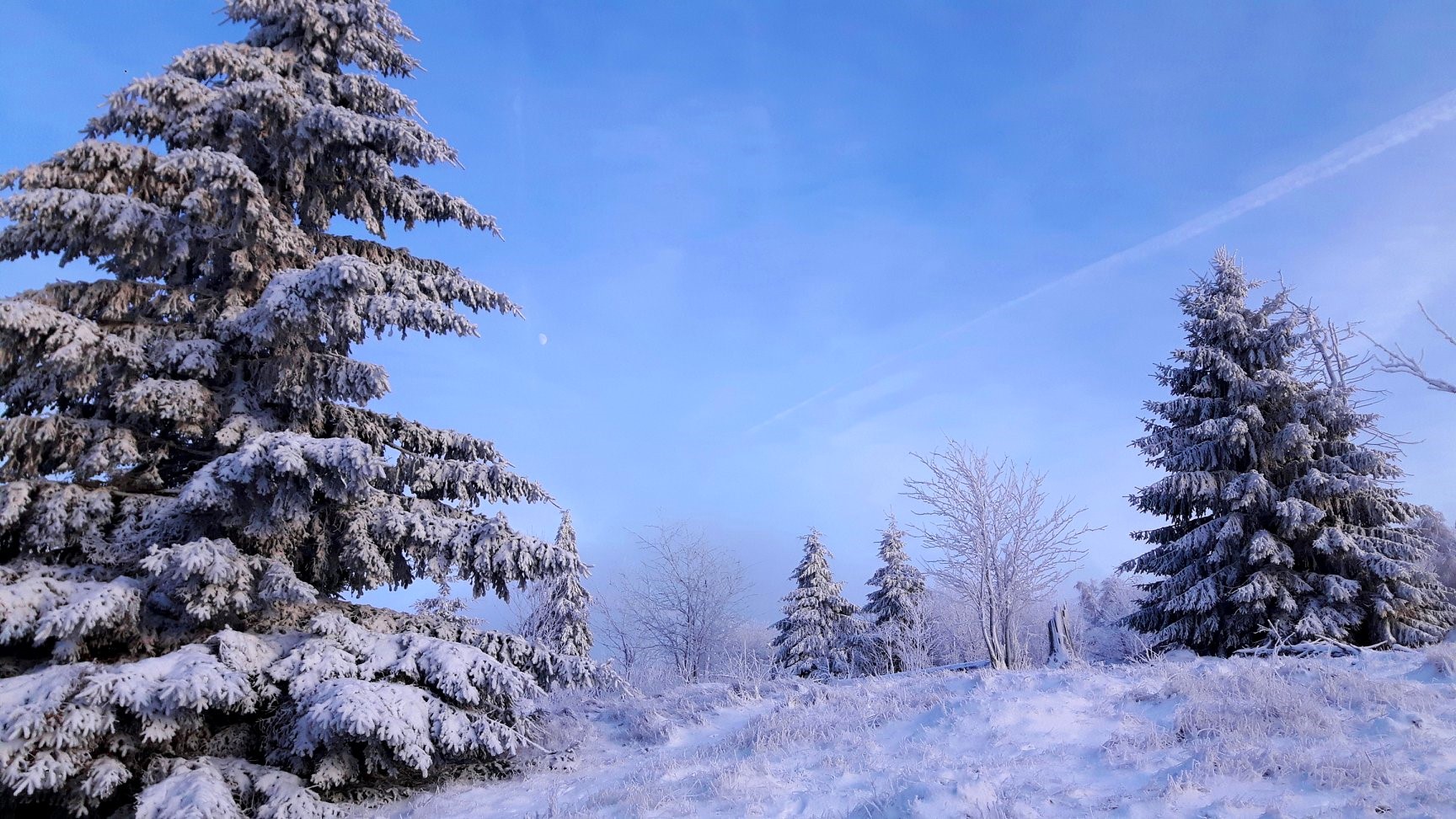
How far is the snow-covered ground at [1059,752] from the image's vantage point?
187 inches

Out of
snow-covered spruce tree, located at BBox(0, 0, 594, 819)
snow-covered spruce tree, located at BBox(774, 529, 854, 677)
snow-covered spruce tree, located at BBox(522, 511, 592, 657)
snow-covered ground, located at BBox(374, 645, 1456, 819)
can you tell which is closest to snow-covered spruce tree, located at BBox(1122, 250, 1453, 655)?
snow-covered ground, located at BBox(374, 645, 1456, 819)

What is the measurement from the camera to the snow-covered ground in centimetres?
475

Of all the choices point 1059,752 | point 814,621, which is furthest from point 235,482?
point 814,621

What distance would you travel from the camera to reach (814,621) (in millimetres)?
28406

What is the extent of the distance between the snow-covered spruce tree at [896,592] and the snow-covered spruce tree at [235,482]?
21.6m

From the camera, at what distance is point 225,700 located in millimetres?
6500

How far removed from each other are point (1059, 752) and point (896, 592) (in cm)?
2320

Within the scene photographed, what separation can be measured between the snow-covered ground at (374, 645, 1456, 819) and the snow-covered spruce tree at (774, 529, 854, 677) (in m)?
17.9

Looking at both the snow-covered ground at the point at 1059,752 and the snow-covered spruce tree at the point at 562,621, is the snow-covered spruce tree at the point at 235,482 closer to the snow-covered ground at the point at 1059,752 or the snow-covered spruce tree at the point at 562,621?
the snow-covered ground at the point at 1059,752

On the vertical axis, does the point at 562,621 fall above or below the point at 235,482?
below

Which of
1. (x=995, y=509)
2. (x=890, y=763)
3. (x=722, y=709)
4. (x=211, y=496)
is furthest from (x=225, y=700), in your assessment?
(x=995, y=509)

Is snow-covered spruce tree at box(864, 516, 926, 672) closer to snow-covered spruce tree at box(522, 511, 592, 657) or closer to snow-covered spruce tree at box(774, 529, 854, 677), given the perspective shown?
snow-covered spruce tree at box(774, 529, 854, 677)

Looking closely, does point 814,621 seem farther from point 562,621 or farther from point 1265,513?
point 1265,513

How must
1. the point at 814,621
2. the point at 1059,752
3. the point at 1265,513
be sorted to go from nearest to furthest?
the point at 1059,752, the point at 1265,513, the point at 814,621
